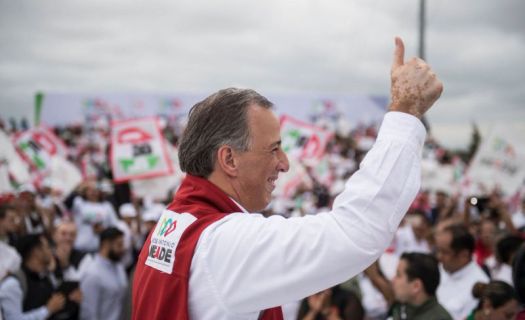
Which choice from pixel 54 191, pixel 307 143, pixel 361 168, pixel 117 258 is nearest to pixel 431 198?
pixel 307 143

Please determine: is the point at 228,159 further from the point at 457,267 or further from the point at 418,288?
the point at 457,267

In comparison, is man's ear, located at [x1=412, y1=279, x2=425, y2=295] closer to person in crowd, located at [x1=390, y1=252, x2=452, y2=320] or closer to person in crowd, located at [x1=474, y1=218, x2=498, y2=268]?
person in crowd, located at [x1=390, y1=252, x2=452, y2=320]

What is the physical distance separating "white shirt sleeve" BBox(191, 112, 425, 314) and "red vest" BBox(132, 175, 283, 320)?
81mm

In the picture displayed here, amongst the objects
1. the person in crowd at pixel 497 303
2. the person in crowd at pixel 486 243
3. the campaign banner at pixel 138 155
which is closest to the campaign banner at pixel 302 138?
the campaign banner at pixel 138 155

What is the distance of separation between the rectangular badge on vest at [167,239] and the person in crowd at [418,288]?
7.94 feet

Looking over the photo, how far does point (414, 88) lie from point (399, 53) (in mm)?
141

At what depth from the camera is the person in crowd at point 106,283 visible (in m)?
5.78

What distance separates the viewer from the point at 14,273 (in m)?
4.85

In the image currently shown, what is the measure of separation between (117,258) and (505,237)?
12.7 ft

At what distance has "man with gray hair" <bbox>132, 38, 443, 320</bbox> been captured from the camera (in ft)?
4.17

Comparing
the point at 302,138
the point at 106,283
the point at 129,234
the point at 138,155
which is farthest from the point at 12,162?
the point at 302,138

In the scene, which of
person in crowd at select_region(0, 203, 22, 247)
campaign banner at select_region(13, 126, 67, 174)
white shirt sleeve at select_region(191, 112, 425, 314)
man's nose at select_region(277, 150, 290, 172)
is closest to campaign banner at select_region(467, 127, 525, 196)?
person in crowd at select_region(0, 203, 22, 247)

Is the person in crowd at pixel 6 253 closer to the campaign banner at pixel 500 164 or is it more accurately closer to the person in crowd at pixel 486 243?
the person in crowd at pixel 486 243

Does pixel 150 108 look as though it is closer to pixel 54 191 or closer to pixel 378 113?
pixel 378 113
